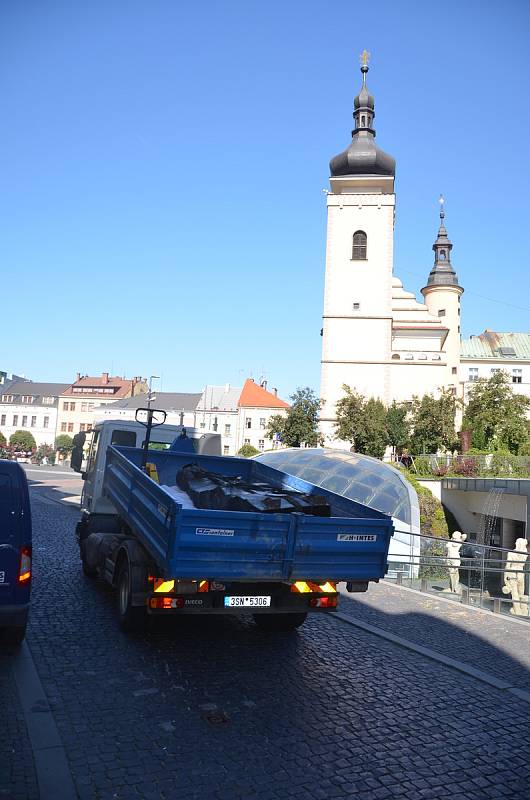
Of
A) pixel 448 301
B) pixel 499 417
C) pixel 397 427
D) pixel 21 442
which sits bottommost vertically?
pixel 21 442

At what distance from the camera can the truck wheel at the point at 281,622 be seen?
849 centimetres

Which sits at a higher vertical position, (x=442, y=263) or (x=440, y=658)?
(x=442, y=263)

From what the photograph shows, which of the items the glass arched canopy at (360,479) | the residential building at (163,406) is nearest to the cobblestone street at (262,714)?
the glass arched canopy at (360,479)

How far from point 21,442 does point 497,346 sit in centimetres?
6854

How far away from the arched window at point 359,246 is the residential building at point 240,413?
1302 inches

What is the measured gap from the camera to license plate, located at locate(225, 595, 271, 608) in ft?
22.3

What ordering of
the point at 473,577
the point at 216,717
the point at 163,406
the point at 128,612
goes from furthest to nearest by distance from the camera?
the point at 163,406 < the point at 473,577 < the point at 128,612 < the point at 216,717

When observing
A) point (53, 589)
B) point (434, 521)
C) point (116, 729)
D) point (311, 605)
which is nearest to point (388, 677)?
point (311, 605)

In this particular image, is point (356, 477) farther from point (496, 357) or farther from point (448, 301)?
point (496, 357)

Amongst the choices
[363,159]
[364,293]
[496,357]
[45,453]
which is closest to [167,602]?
[364,293]

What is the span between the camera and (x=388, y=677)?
711 cm

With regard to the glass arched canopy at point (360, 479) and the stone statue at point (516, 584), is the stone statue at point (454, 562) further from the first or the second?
the glass arched canopy at point (360, 479)

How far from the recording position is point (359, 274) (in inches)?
2157

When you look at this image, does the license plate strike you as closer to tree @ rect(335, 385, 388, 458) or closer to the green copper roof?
tree @ rect(335, 385, 388, 458)
